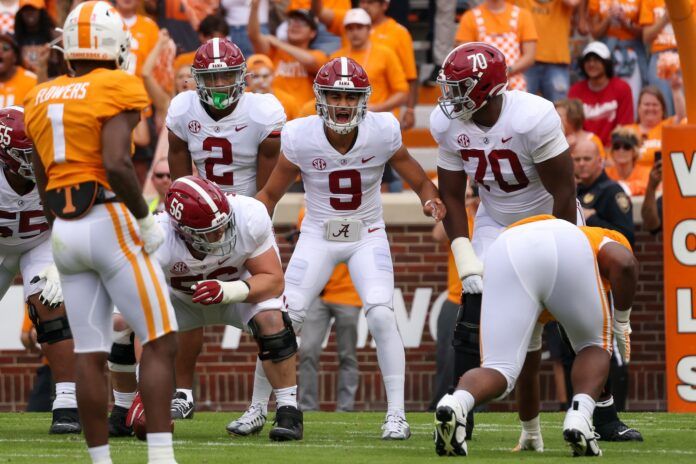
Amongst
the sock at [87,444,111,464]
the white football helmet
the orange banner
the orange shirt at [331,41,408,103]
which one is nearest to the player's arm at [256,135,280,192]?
the white football helmet

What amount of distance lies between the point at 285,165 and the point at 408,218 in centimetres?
344

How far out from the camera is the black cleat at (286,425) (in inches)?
305

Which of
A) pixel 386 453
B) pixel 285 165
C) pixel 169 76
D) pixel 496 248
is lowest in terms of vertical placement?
pixel 386 453

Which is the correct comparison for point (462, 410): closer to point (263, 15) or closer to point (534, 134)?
point (534, 134)

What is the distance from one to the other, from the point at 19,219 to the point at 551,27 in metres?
6.14

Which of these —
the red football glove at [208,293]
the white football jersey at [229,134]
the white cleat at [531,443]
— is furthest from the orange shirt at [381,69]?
the white cleat at [531,443]

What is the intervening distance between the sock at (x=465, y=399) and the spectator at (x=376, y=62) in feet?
19.6

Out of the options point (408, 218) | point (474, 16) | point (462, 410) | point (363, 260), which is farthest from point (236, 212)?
point (474, 16)

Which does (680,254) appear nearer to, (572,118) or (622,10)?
(572,118)

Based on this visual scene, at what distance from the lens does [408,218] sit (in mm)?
11898

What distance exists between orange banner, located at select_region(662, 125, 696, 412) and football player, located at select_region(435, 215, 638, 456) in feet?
12.2

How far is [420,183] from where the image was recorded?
840cm

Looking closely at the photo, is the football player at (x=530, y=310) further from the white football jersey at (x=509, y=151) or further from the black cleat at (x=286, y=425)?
the black cleat at (x=286, y=425)

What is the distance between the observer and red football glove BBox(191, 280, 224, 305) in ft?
23.7
